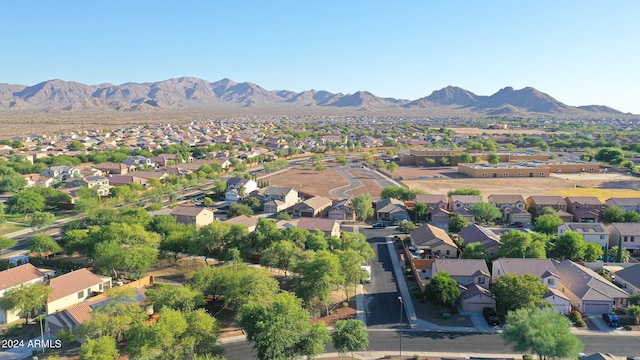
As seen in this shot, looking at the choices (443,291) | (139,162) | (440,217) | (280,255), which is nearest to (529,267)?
(443,291)

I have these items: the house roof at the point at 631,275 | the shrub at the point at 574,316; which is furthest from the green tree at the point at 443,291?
the house roof at the point at 631,275

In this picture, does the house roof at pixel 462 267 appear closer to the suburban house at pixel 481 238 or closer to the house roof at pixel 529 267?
the house roof at pixel 529 267

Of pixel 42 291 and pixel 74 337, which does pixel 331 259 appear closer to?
pixel 74 337

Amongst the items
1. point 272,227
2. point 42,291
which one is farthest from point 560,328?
point 42,291

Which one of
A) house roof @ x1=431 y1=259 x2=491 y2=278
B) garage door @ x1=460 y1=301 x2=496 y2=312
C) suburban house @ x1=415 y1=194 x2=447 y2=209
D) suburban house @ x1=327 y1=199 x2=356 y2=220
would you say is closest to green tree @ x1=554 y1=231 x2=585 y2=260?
house roof @ x1=431 y1=259 x2=491 y2=278

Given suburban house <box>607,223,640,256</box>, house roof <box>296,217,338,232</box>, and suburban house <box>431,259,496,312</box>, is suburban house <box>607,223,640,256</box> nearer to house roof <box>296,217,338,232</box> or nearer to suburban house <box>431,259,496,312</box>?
suburban house <box>431,259,496,312</box>

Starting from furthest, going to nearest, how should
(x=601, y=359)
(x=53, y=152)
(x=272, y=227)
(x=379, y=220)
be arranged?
(x=53, y=152), (x=379, y=220), (x=272, y=227), (x=601, y=359)

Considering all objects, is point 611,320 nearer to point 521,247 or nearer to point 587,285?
point 587,285

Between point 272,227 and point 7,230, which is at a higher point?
point 272,227

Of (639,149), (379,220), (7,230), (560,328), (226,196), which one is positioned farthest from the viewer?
(639,149)
